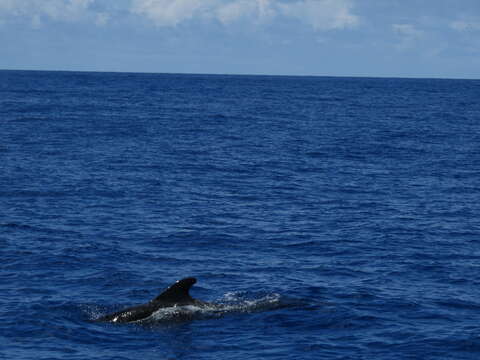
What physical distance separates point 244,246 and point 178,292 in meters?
8.66

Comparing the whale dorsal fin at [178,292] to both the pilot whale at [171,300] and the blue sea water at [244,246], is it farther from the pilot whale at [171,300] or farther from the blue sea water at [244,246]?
the blue sea water at [244,246]

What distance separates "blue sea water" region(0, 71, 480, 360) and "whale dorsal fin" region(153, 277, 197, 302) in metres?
0.91

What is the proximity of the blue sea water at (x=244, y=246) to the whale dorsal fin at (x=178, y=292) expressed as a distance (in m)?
0.91

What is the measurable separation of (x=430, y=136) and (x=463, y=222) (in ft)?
137

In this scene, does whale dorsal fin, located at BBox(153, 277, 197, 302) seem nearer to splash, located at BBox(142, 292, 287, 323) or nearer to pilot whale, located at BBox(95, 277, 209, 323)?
pilot whale, located at BBox(95, 277, 209, 323)

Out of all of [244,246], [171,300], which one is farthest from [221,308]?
[244,246]

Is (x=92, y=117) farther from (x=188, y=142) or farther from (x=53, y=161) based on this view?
(x=53, y=161)

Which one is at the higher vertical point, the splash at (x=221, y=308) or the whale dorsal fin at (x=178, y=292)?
the whale dorsal fin at (x=178, y=292)

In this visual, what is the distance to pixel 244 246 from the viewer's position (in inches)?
1243

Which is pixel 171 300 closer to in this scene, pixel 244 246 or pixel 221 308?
pixel 221 308

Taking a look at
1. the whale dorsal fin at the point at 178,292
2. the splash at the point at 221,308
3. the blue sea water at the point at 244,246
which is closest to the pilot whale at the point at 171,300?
the whale dorsal fin at the point at 178,292

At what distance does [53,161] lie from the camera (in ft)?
174

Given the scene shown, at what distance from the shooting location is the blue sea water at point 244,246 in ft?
70.2

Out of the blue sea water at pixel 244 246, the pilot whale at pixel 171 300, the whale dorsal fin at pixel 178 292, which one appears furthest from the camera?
the whale dorsal fin at pixel 178 292
